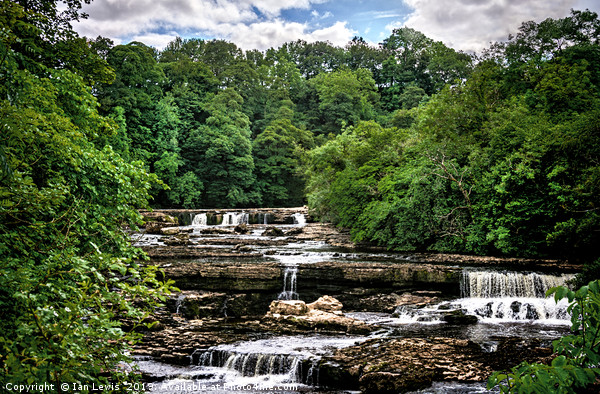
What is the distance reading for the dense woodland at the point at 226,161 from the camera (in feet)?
10.5

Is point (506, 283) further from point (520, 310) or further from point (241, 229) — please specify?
point (241, 229)

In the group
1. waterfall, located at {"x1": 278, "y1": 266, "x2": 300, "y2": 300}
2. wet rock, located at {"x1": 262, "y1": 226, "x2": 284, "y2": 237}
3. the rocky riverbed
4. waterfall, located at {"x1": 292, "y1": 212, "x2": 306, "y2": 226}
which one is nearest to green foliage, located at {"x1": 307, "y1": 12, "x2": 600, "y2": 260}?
the rocky riverbed

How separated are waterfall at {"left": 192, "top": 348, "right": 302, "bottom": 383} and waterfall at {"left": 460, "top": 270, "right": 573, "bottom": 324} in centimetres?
594

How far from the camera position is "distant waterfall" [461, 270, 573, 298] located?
11375 millimetres

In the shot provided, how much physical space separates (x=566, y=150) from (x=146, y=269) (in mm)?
15244

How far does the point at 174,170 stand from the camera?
39906 millimetres

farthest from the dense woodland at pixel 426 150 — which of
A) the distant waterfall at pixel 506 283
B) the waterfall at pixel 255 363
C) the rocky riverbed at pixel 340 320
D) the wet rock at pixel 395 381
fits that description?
the wet rock at pixel 395 381

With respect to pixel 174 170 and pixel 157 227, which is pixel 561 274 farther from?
pixel 174 170

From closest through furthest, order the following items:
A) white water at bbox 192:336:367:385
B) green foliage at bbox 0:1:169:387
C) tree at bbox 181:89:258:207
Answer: green foliage at bbox 0:1:169:387
white water at bbox 192:336:367:385
tree at bbox 181:89:258:207

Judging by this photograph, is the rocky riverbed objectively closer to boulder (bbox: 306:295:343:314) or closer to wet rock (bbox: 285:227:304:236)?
boulder (bbox: 306:295:343:314)

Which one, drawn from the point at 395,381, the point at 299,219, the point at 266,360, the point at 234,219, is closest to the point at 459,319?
the point at 395,381

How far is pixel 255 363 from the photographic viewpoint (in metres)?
7.64

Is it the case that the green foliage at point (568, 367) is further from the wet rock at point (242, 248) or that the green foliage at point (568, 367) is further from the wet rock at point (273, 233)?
the wet rock at point (273, 233)

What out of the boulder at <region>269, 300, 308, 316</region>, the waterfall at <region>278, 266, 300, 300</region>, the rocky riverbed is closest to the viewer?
the rocky riverbed
